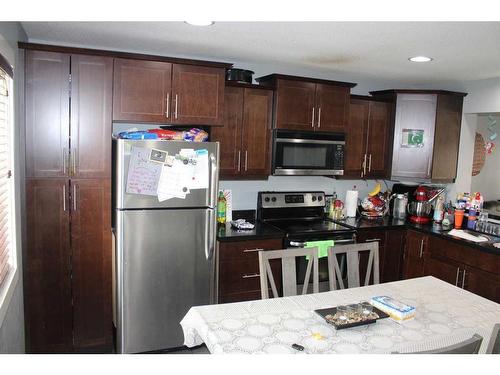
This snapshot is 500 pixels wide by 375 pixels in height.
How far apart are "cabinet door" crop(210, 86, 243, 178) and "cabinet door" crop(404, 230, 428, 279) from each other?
177 centimetres

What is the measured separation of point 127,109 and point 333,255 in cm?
168

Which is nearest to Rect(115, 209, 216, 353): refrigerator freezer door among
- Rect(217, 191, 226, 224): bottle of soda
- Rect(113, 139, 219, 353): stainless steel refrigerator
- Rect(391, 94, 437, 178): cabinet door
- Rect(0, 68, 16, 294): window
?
Rect(113, 139, 219, 353): stainless steel refrigerator

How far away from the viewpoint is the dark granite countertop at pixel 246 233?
306cm

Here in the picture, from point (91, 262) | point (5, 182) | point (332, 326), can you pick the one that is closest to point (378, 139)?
point (332, 326)

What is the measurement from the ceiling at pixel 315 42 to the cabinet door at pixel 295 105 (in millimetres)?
204

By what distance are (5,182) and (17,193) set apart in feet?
1.17

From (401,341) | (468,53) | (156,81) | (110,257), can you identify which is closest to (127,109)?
(156,81)

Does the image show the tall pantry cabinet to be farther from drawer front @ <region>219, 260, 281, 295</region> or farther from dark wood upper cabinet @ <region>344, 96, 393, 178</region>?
dark wood upper cabinet @ <region>344, 96, 393, 178</region>

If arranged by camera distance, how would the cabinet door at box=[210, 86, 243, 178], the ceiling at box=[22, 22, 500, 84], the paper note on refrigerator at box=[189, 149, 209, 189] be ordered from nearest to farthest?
the ceiling at box=[22, 22, 500, 84]
the paper note on refrigerator at box=[189, 149, 209, 189]
the cabinet door at box=[210, 86, 243, 178]

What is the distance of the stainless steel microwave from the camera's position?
11.2 ft

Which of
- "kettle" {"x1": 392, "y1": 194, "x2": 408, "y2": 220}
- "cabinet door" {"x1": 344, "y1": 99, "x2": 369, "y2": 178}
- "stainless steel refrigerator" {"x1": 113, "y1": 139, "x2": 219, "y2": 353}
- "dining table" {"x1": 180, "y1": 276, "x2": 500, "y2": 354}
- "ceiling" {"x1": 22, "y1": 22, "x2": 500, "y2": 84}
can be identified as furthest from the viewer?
"kettle" {"x1": 392, "y1": 194, "x2": 408, "y2": 220}

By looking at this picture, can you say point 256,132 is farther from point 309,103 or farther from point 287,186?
point 287,186

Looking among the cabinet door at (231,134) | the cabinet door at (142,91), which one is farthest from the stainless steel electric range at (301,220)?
the cabinet door at (142,91)
